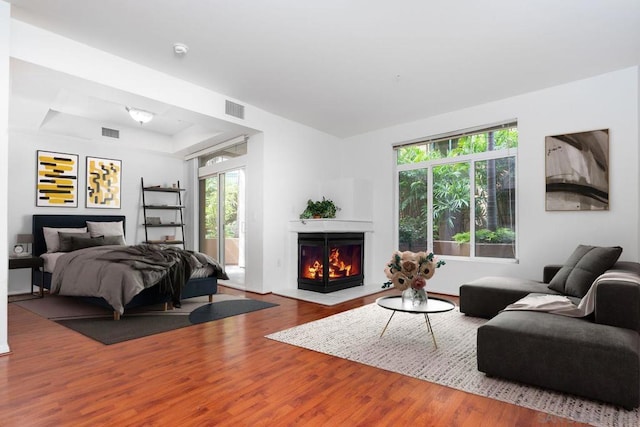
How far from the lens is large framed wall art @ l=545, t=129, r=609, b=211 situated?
4.08m

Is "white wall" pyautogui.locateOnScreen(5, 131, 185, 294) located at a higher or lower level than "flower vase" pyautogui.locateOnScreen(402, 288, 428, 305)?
higher

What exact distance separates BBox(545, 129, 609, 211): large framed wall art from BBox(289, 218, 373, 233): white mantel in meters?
2.74

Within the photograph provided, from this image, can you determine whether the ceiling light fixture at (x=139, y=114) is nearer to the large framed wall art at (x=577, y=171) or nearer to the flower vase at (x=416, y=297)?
the flower vase at (x=416, y=297)

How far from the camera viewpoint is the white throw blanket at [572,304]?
2537 mm

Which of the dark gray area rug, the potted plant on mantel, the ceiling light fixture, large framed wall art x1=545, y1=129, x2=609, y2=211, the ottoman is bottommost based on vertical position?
the dark gray area rug

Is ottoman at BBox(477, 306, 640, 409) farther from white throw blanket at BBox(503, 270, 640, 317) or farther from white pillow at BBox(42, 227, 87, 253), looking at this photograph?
white pillow at BBox(42, 227, 87, 253)

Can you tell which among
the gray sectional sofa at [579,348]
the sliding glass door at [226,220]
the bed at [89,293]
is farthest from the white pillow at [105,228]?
the gray sectional sofa at [579,348]

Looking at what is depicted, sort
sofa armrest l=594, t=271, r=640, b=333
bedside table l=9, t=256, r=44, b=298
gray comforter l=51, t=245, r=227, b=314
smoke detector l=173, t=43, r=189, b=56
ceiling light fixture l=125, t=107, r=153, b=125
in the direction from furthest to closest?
ceiling light fixture l=125, t=107, r=153, b=125, bedside table l=9, t=256, r=44, b=298, gray comforter l=51, t=245, r=227, b=314, smoke detector l=173, t=43, r=189, b=56, sofa armrest l=594, t=271, r=640, b=333

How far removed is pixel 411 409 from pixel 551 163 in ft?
12.4

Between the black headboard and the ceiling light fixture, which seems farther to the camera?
the black headboard

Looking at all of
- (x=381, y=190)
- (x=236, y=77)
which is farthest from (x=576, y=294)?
(x=236, y=77)

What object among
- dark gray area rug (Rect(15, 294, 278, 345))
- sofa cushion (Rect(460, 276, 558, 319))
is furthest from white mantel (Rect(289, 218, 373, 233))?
sofa cushion (Rect(460, 276, 558, 319))

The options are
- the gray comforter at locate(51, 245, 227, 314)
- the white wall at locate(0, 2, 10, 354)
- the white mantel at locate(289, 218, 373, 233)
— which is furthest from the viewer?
the white mantel at locate(289, 218, 373, 233)

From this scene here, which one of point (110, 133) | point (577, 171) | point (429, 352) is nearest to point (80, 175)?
point (110, 133)
